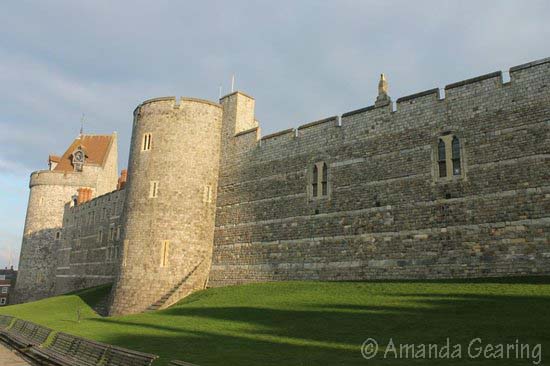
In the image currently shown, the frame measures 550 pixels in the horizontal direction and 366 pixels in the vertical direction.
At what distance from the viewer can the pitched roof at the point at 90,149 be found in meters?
51.4

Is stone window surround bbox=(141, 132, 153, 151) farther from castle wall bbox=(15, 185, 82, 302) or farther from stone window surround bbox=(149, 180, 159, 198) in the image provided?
castle wall bbox=(15, 185, 82, 302)

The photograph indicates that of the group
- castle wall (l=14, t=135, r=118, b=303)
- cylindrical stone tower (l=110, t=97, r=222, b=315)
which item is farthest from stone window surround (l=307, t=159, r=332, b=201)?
castle wall (l=14, t=135, r=118, b=303)

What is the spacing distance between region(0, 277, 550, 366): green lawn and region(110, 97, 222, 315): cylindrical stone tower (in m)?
3.71

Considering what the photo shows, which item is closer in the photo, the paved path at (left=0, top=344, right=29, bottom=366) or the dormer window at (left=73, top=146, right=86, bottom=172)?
the paved path at (left=0, top=344, right=29, bottom=366)

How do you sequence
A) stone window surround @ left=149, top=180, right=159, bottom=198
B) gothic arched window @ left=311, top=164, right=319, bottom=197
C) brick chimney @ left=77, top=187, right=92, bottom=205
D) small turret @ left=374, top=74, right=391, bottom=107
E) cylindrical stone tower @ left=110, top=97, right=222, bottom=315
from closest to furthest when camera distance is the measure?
small turret @ left=374, top=74, right=391, bottom=107
gothic arched window @ left=311, top=164, right=319, bottom=197
cylindrical stone tower @ left=110, top=97, right=222, bottom=315
stone window surround @ left=149, top=180, right=159, bottom=198
brick chimney @ left=77, top=187, right=92, bottom=205

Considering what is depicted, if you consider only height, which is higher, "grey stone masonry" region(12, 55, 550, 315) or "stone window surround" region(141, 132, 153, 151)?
"stone window surround" region(141, 132, 153, 151)

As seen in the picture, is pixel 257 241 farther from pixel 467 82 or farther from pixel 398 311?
pixel 467 82

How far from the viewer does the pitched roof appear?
2023 inches

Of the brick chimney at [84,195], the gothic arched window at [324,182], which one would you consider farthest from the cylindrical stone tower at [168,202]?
the brick chimney at [84,195]

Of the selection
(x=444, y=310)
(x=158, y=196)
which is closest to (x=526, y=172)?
(x=444, y=310)

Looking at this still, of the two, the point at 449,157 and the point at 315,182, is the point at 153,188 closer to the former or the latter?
the point at 315,182

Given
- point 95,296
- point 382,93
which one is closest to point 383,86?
point 382,93

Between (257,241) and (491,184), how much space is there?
36.0ft

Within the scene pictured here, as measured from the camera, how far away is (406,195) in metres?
17.4
